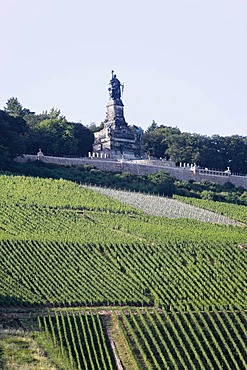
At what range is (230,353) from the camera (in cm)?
2780

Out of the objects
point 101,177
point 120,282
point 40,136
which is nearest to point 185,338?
point 120,282

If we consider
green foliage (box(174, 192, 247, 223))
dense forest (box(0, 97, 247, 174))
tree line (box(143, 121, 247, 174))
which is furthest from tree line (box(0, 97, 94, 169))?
green foliage (box(174, 192, 247, 223))

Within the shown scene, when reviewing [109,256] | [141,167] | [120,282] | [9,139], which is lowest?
[120,282]

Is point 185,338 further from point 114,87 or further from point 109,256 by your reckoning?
point 114,87

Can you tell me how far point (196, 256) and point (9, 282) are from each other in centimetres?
993

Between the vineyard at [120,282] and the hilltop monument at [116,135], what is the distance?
2256cm

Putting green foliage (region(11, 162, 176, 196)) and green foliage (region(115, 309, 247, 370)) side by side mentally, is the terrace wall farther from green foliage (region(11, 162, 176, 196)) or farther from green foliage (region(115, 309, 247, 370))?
green foliage (region(115, 309, 247, 370))

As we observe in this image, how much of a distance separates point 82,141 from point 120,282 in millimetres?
44156

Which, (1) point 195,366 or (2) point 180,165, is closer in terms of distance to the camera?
(1) point 195,366

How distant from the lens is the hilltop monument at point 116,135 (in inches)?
2945

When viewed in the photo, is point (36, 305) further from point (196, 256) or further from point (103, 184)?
point (103, 184)

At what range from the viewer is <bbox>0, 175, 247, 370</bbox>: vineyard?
27812 mm

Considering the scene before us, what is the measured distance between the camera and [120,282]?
35094 mm

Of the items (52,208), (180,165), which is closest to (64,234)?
(52,208)
